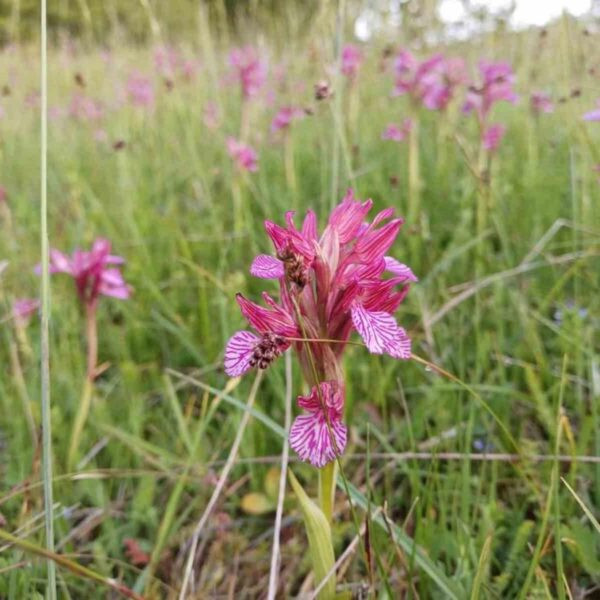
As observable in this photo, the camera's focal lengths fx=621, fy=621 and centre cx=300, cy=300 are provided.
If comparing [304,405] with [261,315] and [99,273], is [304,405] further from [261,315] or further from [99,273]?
[99,273]

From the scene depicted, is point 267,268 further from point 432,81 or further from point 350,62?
point 350,62

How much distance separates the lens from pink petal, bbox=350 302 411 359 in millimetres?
733

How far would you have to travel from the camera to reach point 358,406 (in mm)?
1497

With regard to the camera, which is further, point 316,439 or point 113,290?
point 113,290

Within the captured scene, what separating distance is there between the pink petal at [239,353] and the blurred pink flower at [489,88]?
1827 mm

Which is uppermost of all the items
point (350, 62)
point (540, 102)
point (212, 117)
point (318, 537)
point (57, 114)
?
point (57, 114)

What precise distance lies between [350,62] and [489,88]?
753 mm

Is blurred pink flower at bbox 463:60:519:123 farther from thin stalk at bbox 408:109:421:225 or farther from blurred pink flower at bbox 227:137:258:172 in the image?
blurred pink flower at bbox 227:137:258:172

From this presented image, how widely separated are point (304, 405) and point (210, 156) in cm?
291

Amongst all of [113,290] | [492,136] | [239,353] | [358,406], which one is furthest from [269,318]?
[492,136]

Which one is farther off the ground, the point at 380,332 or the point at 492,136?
the point at 492,136

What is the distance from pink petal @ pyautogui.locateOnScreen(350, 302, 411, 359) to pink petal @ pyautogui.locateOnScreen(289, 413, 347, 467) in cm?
11

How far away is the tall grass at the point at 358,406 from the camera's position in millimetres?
1048

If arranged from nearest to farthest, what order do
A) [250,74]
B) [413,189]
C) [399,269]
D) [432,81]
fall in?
1. [399,269]
2. [413,189]
3. [432,81]
4. [250,74]
